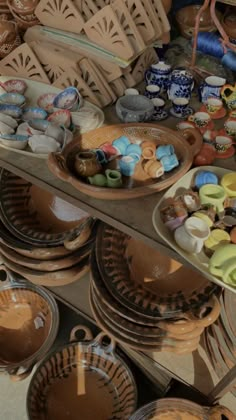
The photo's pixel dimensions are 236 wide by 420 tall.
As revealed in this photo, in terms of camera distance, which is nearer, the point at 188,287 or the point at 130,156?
the point at 130,156

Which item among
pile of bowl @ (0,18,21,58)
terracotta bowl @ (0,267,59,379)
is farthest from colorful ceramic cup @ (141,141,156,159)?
terracotta bowl @ (0,267,59,379)

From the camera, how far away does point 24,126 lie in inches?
43.9

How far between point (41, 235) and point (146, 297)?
1.25 feet

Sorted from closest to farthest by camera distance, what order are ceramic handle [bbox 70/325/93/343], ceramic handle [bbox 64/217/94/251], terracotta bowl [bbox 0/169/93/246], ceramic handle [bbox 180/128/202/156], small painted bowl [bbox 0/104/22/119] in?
ceramic handle [bbox 180/128/202/156], small painted bowl [bbox 0/104/22/119], ceramic handle [bbox 64/217/94/251], terracotta bowl [bbox 0/169/93/246], ceramic handle [bbox 70/325/93/343]

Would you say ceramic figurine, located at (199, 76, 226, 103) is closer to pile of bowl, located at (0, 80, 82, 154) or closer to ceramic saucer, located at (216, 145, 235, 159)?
ceramic saucer, located at (216, 145, 235, 159)

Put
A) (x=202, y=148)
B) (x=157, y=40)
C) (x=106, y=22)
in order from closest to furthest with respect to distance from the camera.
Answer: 1. (x=202, y=148)
2. (x=106, y=22)
3. (x=157, y=40)

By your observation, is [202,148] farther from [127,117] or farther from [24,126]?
[24,126]

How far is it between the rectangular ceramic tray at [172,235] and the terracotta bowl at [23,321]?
736 millimetres

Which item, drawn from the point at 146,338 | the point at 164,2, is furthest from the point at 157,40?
the point at 146,338

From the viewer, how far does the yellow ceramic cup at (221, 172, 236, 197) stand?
952 millimetres

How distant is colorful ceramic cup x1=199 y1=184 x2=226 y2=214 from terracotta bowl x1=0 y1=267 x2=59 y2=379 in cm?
78

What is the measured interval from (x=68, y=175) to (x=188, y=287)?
49 centimetres

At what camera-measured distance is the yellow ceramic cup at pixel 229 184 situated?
0.95 meters

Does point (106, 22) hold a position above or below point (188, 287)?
above
